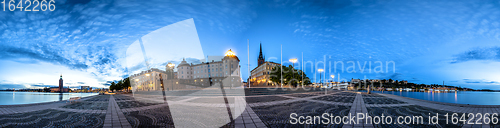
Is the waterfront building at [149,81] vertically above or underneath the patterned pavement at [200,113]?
underneath

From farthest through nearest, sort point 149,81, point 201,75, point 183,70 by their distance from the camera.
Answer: point 149,81
point 183,70
point 201,75


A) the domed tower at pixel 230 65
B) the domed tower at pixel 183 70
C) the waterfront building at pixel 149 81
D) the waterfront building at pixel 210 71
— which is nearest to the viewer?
the domed tower at pixel 230 65

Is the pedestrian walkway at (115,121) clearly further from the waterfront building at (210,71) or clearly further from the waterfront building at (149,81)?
the waterfront building at (149,81)

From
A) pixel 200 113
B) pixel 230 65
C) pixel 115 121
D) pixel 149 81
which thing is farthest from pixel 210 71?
pixel 115 121

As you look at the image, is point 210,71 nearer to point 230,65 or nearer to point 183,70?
point 230,65

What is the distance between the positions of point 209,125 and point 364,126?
586 centimetres

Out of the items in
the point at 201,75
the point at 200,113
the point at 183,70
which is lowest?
the point at 201,75

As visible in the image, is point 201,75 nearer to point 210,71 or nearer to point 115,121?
point 210,71

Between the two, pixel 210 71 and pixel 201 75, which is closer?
pixel 210 71

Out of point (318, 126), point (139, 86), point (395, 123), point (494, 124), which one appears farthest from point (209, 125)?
point (139, 86)

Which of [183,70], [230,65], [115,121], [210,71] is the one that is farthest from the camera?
[183,70]

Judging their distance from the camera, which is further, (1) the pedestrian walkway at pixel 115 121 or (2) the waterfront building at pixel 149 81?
(2) the waterfront building at pixel 149 81

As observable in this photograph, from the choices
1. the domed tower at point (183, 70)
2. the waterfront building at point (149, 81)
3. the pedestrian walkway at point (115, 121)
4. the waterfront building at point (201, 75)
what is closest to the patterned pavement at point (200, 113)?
the pedestrian walkway at point (115, 121)

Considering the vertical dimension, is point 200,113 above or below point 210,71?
below
